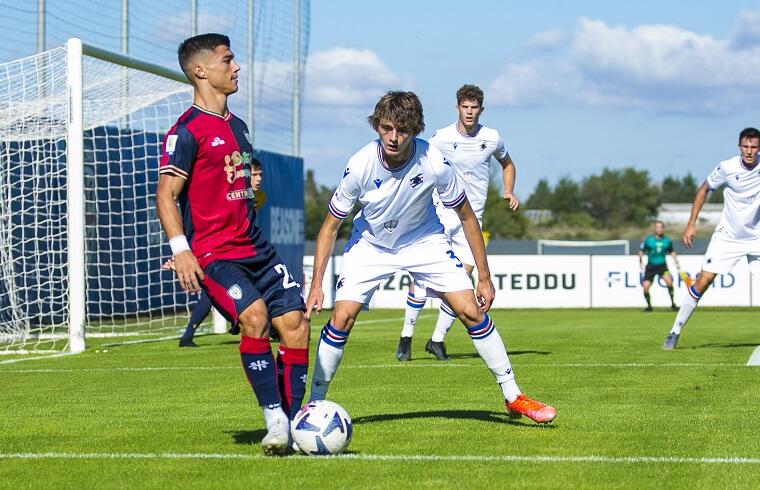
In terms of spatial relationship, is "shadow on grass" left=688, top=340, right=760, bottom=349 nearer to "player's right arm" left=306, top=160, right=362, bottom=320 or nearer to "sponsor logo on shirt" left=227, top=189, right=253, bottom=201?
"player's right arm" left=306, top=160, right=362, bottom=320

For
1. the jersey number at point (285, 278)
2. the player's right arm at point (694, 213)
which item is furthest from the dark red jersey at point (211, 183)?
the player's right arm at point (694, 213)

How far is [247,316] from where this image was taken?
6594 mm

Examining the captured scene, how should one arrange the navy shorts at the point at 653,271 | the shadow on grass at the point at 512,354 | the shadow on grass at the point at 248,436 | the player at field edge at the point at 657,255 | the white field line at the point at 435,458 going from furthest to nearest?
the navy shorts at the point at 653,271, the player at field edge at the point at 657,255, the shadow on grass at the point at 512,354, the shadow on grass at the point at 248,436, the white field line at the point at 435,458

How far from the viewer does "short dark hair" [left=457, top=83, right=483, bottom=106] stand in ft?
42.0

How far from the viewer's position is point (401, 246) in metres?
7.81

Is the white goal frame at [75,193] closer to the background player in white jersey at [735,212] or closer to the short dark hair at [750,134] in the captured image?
the background player in white jersey at [735,212]

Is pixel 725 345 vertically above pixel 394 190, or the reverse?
pixel 394 190

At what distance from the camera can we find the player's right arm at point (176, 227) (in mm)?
6367

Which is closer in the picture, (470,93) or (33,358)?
(470,93)

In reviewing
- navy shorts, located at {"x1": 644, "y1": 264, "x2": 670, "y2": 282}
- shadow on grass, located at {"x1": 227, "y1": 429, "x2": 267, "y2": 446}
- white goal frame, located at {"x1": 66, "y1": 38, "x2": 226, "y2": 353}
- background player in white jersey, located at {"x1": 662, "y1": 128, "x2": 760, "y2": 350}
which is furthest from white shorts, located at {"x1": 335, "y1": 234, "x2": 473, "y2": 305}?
navy shorts, located at {"x1": 644, "y1": 264, "x2": 670, "y2": 282}

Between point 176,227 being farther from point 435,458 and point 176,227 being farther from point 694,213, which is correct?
point 694,213

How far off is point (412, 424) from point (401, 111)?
201 cm

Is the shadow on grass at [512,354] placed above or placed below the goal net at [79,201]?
below

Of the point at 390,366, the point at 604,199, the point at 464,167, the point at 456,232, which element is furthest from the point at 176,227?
the point at 604,199
